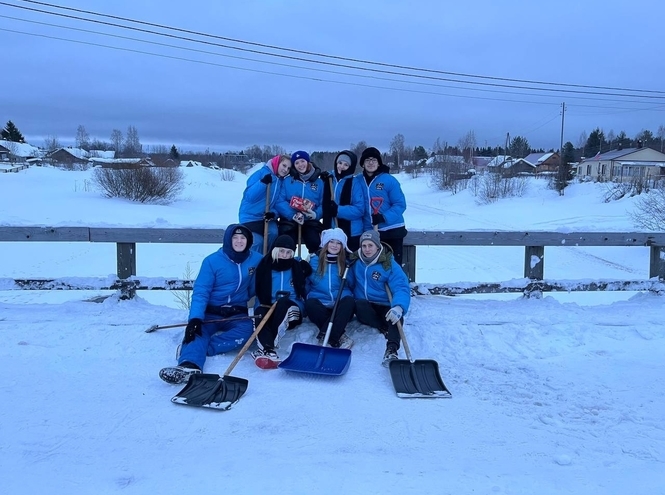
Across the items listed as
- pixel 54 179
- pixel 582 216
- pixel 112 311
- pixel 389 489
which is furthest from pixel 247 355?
pixel 54 179

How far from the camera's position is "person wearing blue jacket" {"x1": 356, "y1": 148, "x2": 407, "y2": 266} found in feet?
18.5

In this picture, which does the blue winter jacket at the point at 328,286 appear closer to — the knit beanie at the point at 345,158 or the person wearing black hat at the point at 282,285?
the person wearing black hat at the point at 282,285

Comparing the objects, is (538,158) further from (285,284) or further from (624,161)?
(285,284)

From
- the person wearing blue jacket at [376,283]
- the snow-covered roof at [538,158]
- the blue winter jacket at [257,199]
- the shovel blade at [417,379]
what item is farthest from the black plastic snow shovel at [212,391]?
the snow-covered roof at [538,158]

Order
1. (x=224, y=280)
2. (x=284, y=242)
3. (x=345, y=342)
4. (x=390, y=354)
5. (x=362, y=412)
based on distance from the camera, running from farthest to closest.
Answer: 1. (x=284, y=242)
2. (x=224, y=280)
3. (x=345, y=342)
4. (x=390, y=354)
5. (x=362, y=412)

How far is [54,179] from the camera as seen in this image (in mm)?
37875

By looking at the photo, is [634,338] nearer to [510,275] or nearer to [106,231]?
[106,231]

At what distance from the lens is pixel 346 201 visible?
5824 millimetres

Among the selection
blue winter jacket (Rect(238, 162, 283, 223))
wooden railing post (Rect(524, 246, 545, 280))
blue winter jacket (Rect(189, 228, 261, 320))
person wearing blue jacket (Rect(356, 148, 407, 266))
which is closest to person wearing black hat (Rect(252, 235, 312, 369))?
blue winter jacket (Rect(189, 228, 261, 320))

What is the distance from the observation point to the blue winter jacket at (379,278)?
4.97 metres

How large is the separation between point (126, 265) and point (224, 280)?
157 centimetres

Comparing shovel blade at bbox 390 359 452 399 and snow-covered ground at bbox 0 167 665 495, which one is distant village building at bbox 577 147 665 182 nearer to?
snow-covered ground at bbox 0 167 665 495

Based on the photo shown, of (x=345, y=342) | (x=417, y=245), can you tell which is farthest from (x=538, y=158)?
(x=345, y=342)

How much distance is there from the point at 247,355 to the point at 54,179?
128 ft
